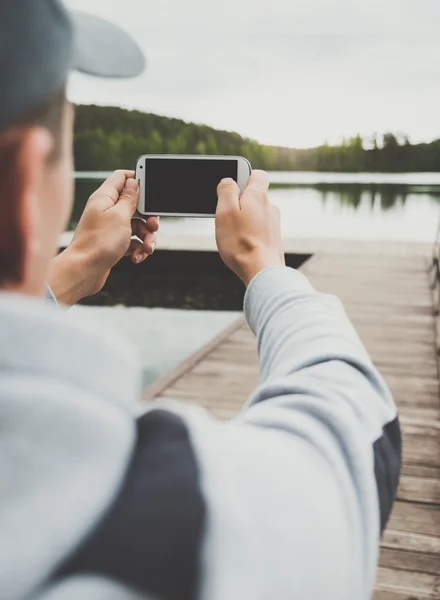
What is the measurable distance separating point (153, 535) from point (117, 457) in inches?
1.3

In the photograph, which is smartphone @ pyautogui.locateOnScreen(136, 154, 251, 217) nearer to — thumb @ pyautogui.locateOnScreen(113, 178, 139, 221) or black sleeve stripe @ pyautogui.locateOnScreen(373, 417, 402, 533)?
thumb @ pyautogui.locateOnScreen(113, 178, 139, 221)

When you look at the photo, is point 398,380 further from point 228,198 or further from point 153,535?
point 153,535

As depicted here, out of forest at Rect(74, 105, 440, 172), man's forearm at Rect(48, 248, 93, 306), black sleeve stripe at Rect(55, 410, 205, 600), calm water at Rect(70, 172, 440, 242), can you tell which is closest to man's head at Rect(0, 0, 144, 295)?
black sleeve stripe at Rect(55, 410, 205, 600)

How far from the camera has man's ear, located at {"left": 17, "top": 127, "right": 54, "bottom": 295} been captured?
0.25 m

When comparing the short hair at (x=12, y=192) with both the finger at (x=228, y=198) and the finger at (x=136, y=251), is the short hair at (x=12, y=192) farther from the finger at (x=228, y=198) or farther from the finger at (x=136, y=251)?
the finger at (x=136, y=251)

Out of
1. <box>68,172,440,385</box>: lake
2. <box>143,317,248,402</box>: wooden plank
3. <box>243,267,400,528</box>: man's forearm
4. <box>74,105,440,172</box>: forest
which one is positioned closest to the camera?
<box>243,267,400,528</box>: man's forearm

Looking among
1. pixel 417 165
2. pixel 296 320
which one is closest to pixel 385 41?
pixel 417 165

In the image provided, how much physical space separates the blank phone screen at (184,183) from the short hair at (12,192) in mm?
469

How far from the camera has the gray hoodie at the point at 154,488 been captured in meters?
0.22

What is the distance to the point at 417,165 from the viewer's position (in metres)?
29.7

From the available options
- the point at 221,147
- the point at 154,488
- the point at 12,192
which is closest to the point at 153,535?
the point at 154,488

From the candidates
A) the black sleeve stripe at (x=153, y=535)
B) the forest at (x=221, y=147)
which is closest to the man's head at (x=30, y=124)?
the black sleeve stripe at (x=153, y=535)

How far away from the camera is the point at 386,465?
0.37m

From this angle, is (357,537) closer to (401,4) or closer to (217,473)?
(217,473)
